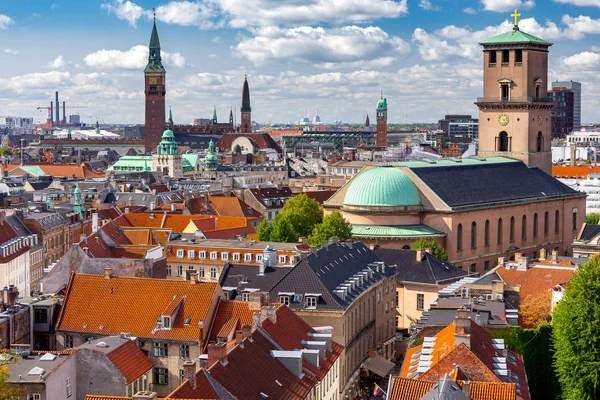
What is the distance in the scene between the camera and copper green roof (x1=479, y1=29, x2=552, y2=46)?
135 metres

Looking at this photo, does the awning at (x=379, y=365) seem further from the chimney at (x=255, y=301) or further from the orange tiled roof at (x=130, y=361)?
the orange tiled roof at (x=130, y=361)

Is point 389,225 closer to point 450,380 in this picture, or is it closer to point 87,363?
point 87,363

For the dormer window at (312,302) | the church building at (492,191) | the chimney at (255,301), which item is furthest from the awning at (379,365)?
the church building at (492,191)

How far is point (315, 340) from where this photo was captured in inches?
2357

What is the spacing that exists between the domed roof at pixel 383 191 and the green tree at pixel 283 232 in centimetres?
619

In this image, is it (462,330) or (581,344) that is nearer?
(462,330)

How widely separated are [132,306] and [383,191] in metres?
53.3

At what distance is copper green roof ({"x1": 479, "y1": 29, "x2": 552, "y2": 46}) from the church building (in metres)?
0.12

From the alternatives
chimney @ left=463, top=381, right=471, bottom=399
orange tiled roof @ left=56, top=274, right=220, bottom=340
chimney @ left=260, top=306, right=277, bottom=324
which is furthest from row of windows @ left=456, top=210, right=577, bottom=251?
chimney @ left=463, top=381, right=471, bottom=399

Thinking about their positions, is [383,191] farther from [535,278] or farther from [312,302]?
[312,302]

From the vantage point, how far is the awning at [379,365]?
2862 inches

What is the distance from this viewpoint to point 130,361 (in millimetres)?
55156

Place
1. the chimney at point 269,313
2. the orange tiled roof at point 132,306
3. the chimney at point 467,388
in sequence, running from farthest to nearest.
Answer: the orange tiled roof at point 132,306 < the chimney at point 269,313 < the chimney at point 467,388

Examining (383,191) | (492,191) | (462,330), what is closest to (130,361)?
(462,330)
